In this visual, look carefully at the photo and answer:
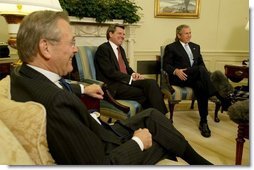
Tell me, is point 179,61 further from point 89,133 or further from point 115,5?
point 89,133

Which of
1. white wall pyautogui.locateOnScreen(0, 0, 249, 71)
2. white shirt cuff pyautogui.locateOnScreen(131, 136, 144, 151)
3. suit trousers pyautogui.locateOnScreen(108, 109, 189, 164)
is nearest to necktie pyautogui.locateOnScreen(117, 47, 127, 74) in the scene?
white wall pyautogui.locateOnScreen(0, 0, 249, 71)

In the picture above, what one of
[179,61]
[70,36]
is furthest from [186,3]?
[70,36]

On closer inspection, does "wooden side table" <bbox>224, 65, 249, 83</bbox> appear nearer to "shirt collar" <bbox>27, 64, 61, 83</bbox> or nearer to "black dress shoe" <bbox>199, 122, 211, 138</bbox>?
"black dress shoe" <bbox>199, 122, 211, 138</bbox>

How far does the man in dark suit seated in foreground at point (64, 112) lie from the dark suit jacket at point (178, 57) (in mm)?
713

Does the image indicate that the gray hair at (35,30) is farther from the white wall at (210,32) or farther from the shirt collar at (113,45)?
the shirt collar at (113,45)

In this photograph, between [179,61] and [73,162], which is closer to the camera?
[73,162]

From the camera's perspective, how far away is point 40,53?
31.1 inches

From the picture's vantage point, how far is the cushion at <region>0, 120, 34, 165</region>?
2.03ft

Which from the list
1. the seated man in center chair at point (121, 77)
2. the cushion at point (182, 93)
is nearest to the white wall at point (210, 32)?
the seated man in center chair at point (121, 77)

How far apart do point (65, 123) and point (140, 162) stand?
1.05 ft

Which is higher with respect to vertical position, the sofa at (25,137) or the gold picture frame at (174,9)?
the gold picture frame at (174,9)

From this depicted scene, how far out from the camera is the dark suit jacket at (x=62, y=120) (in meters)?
0.67

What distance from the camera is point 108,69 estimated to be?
6.78 ft

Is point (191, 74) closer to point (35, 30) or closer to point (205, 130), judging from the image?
point (205, 130)
